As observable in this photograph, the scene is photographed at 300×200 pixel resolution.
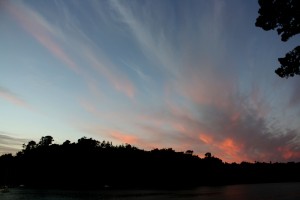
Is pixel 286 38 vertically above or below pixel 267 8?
below

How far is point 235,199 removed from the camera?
135 meters

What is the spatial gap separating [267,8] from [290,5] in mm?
1556

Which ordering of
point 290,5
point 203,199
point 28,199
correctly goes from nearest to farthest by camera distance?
point 290,5 → point 28,199 → point 203,199

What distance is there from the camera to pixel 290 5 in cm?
2420

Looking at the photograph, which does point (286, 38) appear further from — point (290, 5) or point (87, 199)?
point (87, 199)

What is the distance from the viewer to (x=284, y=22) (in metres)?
24.8

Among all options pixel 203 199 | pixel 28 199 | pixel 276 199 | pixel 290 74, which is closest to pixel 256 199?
pixel 276 199

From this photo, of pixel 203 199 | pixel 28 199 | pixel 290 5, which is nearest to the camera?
pixel 290 5

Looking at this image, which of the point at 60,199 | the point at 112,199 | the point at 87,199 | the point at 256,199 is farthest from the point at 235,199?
the point at 60,199

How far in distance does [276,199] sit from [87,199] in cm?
7350

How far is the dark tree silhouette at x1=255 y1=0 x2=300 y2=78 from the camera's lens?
2431cm

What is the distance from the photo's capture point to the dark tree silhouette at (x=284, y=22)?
79.8 feet

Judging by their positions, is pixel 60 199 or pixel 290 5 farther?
pixel 60 199

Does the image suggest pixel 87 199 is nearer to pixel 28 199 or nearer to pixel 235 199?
pixel 28 199
